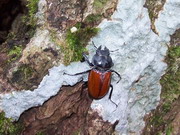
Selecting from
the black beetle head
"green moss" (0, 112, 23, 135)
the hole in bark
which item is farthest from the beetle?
the hole in bark

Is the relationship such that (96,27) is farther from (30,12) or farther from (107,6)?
(30,12)

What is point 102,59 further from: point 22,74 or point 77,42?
point 22,74

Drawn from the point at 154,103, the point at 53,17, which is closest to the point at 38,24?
the point at 53,17

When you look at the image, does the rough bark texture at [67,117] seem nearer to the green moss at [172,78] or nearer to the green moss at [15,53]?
the green moss at [15,53]

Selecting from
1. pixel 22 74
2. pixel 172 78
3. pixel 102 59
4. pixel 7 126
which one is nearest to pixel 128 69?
pixel 102 59

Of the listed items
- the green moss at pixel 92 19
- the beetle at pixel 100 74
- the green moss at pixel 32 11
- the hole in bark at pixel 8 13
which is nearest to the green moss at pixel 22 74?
the green moss at pixel 32 11

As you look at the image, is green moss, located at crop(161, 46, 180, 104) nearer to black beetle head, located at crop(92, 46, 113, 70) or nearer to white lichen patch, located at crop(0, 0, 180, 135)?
white lichen patch, located at crop(0, 0, 180, 135)
